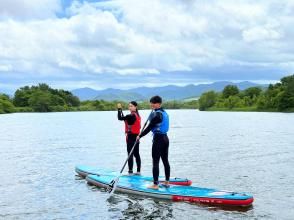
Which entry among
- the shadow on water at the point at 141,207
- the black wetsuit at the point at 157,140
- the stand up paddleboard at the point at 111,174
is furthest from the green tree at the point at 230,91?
the black wetsuit at the point at 157,140

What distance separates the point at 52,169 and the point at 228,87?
17898 centimetres

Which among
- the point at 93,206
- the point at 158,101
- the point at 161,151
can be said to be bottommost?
the point at 93,206

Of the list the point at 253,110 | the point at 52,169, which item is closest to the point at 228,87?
the point at 253,110

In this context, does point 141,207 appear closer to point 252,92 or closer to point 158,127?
point 158,127

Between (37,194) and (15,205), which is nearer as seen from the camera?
(15,205)

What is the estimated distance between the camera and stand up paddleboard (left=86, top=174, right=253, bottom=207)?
14.5 metres

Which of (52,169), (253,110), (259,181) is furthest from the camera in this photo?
(253,110)

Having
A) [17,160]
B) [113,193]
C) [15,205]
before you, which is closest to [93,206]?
[113,193]

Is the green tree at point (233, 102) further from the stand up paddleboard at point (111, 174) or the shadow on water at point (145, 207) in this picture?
the shadow on water at point (145, 207)

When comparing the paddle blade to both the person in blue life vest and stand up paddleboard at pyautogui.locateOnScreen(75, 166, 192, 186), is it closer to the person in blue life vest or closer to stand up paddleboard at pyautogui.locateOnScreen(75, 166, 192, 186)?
stand up paddleboard at pyautogui.locateOnScreen(75, 166, 192, 186)

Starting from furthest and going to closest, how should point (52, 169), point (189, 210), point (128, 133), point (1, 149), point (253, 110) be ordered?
point (253, 110), point (1, 149), point (52, 169), point (128, 133), point (189, 210)

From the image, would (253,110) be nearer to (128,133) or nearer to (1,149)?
(1,149)

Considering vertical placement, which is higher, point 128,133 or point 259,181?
point 128,133

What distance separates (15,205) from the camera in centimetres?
1557
